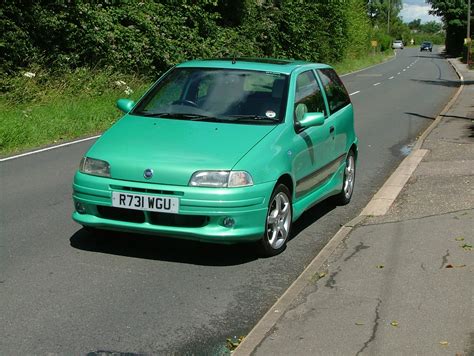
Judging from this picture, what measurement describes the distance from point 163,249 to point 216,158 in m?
1.12

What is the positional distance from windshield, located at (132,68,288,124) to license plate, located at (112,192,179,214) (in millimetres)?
1167

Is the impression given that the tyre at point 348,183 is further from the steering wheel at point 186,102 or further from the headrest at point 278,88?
the steering wheel at point 186,102

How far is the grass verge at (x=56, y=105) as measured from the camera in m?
13.2

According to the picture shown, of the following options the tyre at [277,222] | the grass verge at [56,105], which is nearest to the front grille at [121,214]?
the tyre at [277,222]

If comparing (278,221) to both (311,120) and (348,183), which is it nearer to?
(311,120)

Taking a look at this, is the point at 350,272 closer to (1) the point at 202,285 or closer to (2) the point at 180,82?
(1) the point at 202,285

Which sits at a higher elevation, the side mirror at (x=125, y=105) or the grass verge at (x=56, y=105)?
the side mirror at (x=125, y=105)

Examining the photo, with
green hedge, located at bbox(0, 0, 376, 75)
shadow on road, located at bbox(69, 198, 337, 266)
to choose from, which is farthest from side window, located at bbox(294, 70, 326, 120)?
green hedge, located at bbox(0, 0, 376, 75)

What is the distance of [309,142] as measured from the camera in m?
6.71

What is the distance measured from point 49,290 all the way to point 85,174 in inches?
43.2

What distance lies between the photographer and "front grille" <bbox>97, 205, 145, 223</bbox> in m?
5.66

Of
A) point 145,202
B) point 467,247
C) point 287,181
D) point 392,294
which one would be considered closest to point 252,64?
point 287,181

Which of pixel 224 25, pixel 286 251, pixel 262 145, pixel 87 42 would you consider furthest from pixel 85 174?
pixel 224 25

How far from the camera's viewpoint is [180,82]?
7.01 metres
